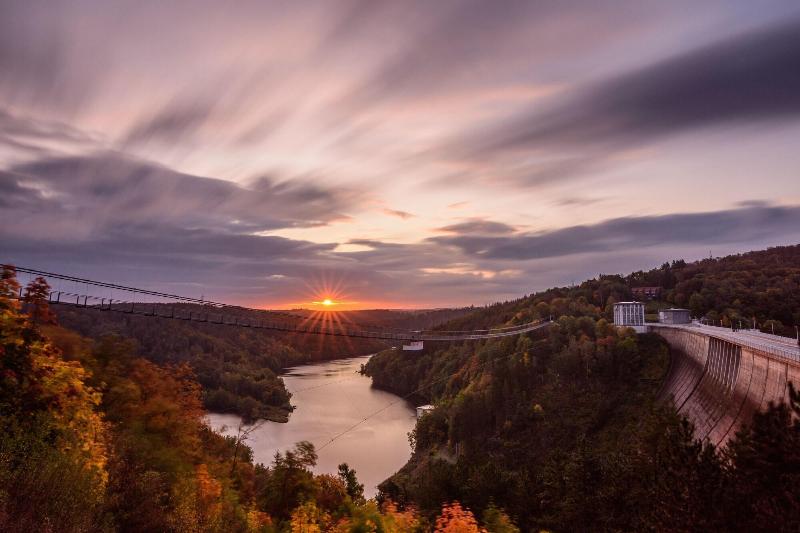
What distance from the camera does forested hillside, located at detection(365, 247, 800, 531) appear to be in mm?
19609

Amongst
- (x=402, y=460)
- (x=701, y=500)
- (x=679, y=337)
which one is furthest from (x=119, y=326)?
(x=701, y=500)

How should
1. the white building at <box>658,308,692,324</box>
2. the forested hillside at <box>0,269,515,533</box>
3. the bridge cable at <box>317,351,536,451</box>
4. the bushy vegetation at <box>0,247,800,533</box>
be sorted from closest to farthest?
the forested hillside at <box>0,269,515,533</box>
the bushy vegetation at <box>0,247,800,533</box>
the white building at <box>658,308,692,324</box>
the bridge cable at <box>317,351,536,451</box>

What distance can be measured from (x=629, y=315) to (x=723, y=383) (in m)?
51.4

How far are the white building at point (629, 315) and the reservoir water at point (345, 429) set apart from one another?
4995 centimetres

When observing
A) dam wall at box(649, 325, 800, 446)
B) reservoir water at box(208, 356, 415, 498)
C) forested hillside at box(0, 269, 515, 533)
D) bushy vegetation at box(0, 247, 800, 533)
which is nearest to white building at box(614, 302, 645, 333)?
bushy vegetation at box(0, 247, 800, 533)

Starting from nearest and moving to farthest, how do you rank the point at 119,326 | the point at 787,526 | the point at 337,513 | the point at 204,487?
the point at 787,526 < the point at 204,487 < the point at 337,513 < the point at 119,326

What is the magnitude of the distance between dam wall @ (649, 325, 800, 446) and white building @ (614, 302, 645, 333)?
24.8 m

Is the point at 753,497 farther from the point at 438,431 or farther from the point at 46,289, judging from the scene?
the point at 438,431

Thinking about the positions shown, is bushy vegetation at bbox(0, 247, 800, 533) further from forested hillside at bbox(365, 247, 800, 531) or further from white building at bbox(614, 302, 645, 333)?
white building at bbox(614, 302, 645, 333)

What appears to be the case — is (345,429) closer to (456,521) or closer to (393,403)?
(393,403)

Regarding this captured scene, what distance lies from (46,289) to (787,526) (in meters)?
35.1

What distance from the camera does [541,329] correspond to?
118m

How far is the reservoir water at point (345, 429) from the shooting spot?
273 ft

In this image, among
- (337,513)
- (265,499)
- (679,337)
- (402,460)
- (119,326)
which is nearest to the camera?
(337,513)
